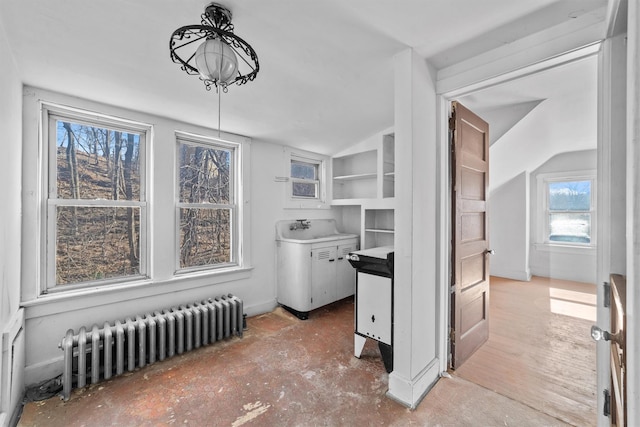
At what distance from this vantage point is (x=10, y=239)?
1672mm

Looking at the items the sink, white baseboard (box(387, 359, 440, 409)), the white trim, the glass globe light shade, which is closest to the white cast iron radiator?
the sink

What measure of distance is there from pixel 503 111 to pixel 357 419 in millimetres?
3383

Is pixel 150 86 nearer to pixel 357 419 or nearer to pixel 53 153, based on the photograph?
pixel 53 153

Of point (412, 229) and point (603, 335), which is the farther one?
point (412, 229)

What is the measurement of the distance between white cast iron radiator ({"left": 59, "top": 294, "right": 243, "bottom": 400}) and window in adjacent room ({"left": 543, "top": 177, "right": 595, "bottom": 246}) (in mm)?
5452

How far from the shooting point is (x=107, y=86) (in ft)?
6.54

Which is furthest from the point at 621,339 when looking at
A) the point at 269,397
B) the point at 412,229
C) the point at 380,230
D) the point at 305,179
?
the point at 305,179

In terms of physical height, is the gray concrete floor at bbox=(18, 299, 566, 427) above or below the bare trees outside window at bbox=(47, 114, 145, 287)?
below

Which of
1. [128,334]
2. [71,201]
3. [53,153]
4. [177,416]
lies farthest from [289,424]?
[53,153]

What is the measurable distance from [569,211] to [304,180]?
4.62m

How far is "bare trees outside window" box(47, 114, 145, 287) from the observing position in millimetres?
2180

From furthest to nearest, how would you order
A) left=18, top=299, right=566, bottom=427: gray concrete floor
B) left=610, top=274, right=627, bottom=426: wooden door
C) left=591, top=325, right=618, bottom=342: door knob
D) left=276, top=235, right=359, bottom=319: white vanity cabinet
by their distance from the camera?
1. left=276, top=235, right=359, bottom=319: white vanity cabinet
2. left=18, top=299, right=566, bottom=427: gray concrete floor
3. left=591, top=325, right=618, bottom=342: door knob
4. left=610, top=274, right=627, bottom=426: wooden door

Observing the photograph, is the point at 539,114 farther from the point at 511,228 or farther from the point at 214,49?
the point at 214,49

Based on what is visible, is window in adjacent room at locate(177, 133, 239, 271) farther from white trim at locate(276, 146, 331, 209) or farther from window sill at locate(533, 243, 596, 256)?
window sill at locate(533, 243, 596, 256)
